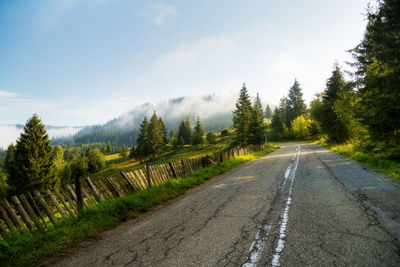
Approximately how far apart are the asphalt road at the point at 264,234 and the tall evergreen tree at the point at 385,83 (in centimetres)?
608

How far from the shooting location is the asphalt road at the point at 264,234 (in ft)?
8.45

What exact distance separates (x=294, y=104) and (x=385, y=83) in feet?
235

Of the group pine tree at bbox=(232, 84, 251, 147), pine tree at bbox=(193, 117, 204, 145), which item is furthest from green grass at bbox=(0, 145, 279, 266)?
pine tree at bbox=(193, 117, 204, 145)

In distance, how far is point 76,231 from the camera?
3.99m

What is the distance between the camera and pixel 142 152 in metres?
65.3

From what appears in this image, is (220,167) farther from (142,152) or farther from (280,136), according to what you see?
(280,136)

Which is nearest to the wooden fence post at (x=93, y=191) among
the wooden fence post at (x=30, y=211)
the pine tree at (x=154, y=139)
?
the wooden fence post at (x=30, y=211)

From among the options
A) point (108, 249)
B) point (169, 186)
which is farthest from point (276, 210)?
point (169, 186)

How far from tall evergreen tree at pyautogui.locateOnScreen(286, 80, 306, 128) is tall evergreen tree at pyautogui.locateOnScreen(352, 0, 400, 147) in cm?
6445

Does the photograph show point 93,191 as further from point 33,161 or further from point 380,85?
point 33,161

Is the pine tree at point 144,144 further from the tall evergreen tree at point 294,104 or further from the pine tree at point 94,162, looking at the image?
the tall evergreen tree at point 294,104

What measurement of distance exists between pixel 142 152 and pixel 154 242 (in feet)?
215

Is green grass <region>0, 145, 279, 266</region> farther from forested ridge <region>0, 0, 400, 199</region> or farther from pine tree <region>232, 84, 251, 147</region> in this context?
pine tree <region>232, 84, 251, 147</region>

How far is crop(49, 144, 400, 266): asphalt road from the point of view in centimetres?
258
